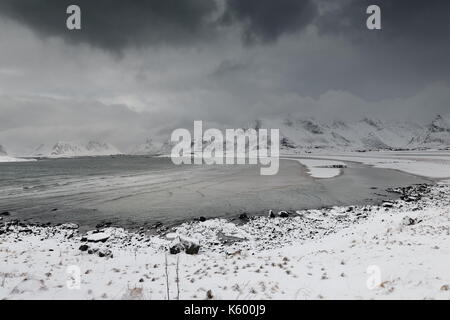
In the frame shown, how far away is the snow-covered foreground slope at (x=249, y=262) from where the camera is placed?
698cm

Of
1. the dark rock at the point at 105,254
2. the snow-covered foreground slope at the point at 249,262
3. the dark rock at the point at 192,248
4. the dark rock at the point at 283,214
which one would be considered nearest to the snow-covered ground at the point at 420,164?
the dark rock at the point at 283,214

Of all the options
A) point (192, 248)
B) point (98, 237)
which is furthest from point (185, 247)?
point (98, 237)

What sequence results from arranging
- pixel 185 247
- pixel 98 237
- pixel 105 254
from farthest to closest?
pixel 98 237, pixel 185 247, pixel 105 254

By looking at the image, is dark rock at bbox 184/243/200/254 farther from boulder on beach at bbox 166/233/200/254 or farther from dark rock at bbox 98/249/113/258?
dark rock at bbox 98/249/113/258

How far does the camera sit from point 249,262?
10.6 metres

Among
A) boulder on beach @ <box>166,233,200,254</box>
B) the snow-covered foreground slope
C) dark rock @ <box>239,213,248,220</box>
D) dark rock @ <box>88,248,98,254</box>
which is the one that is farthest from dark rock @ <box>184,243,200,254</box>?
dark rock @ <box>239,213,248,220</box>

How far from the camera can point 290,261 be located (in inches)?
413

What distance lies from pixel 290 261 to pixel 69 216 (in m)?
21.4

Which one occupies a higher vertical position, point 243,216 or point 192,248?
point 192,248

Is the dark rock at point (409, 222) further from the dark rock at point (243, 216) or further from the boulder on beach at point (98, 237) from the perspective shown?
the boulder on beach at point (98, 237)

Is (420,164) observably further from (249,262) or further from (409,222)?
(249,262)

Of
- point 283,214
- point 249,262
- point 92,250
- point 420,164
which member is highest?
point 249,262

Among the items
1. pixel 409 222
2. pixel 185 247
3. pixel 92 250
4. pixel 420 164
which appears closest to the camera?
pixel 92 250
